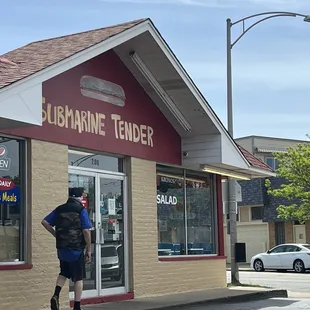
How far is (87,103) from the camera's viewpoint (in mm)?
12766

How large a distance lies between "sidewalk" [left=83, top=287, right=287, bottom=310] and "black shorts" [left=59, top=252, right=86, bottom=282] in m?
1.74

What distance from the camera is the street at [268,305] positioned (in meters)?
12.9

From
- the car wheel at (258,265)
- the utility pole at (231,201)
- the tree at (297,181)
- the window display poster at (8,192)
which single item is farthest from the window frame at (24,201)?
the tree at (297,181)

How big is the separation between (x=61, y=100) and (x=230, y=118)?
8.16m

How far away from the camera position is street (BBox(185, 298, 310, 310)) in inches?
508

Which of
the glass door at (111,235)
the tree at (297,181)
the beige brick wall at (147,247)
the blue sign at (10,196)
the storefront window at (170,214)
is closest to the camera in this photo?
the blue sign at (10,196)

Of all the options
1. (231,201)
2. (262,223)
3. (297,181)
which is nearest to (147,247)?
(231,201)

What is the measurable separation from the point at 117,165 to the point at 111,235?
1396mm

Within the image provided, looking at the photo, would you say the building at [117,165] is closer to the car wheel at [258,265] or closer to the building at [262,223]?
the car wheel at [258,265]

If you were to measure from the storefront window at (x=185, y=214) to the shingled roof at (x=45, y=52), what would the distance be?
3.63 meters

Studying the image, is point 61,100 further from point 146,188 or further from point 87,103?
point 146,188

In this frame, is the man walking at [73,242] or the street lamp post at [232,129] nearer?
the man walking at [73,242]

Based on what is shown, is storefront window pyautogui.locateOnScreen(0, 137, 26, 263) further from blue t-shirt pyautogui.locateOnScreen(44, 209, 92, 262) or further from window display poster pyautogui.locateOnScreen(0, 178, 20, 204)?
blue t-shirt pyautogui.locateOnScreen(44, 209, 92, 262)

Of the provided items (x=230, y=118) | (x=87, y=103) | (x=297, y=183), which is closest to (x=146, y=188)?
(x=87, y=103)
